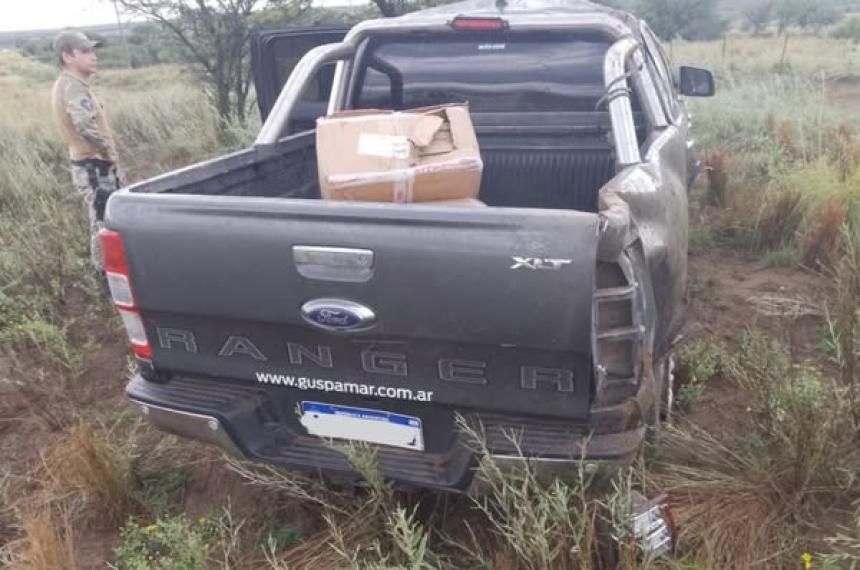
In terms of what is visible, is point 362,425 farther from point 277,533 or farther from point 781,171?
point 781,171

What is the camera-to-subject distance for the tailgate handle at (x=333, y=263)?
224 centimetres

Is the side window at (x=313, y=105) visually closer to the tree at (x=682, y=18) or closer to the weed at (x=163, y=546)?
the weed at (x=163, y=546)

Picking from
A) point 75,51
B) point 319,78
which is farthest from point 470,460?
point 75,51

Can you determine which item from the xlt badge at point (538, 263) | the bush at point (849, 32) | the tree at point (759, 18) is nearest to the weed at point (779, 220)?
the xlt badge at point (538, 263)

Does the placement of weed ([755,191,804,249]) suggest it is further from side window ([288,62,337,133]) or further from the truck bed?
side window ([288,62,337,133])

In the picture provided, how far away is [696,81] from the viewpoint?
4.80 meters

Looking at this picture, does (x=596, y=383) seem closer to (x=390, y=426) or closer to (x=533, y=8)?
(x=390, y=426)

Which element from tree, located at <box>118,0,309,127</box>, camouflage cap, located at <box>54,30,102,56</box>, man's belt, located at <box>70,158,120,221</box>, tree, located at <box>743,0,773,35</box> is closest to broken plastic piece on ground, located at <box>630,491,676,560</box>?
man's belt, located at <box>70,158,120,221</box>

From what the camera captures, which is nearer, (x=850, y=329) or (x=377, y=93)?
(x=850, y=329)

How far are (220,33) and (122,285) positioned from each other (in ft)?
28.5

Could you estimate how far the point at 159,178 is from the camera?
284 centimetres

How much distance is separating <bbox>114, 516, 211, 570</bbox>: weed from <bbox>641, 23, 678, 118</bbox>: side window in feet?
9.15

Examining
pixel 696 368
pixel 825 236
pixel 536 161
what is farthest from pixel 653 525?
pixel 825 236

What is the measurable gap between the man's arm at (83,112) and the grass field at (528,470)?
100 cm
